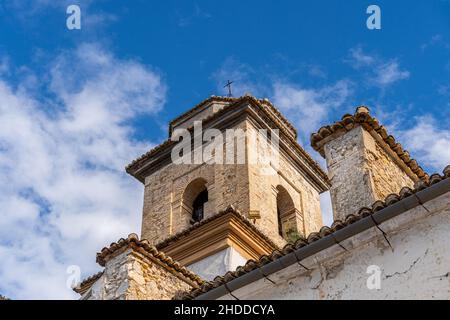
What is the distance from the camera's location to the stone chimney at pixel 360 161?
8078 millimetres

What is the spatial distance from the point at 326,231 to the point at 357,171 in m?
1.85

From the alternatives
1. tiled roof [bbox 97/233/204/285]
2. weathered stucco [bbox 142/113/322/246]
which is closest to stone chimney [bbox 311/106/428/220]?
tiled roof [bbox 97/233/204/285]

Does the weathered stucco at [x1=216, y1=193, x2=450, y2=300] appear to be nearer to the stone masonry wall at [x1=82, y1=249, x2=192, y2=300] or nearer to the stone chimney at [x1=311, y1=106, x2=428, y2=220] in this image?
the stone chimney at [x1=311, y1=106, x2=428, y2=220]

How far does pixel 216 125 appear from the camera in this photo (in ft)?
48.4

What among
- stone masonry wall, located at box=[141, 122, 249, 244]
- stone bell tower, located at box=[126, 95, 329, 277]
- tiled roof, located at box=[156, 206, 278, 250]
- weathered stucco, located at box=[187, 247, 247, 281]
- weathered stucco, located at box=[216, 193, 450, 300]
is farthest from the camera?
stone masonry wall, located at box=[141, 122, 249, 244]

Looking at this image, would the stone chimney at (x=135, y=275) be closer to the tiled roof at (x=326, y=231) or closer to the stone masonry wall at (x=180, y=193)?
the tiled roof at (x=326, y=231)

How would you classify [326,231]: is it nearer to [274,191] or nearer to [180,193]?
[274,191]

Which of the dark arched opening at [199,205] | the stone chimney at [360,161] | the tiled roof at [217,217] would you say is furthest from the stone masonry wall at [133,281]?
the dark arched opening at [199,205]

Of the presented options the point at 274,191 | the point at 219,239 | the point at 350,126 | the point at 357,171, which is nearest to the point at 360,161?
the point at 357,171

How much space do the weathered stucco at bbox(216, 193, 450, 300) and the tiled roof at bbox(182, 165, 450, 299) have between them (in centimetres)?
16

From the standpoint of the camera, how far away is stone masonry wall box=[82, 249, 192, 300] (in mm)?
7716
